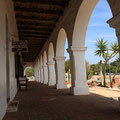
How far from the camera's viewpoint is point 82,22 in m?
7.05

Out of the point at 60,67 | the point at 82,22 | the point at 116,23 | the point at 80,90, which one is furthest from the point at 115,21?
the point at 60,67

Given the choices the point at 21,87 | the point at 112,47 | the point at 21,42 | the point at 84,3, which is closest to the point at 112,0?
the point at 84,3

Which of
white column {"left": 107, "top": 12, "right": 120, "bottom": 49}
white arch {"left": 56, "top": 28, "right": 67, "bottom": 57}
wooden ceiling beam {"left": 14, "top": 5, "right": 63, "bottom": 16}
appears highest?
wooden ceiling beam {"left": 14, "top": 5, "right": 63, "bottom": 16}

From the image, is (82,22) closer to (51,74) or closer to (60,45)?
(60,45)

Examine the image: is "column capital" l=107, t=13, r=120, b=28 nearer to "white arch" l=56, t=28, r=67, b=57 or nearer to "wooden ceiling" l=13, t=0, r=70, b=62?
"wooden ceiling" l=13, t=0, r=70, b=62

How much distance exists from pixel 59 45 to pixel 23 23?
290 cm

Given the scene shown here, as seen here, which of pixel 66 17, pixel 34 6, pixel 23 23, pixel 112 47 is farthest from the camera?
pixel 112 47

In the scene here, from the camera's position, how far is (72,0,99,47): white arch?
635cm

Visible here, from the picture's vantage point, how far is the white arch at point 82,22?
6350 millimetres

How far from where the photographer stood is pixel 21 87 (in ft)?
36.7

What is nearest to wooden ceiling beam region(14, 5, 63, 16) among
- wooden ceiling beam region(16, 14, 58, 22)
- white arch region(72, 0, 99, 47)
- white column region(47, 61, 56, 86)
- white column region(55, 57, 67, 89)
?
wooden ceiling beam region(16, 14, 58, 22)

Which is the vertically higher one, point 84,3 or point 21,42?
point 84,3

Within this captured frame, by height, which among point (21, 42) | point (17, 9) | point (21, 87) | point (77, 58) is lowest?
point (21, 87)

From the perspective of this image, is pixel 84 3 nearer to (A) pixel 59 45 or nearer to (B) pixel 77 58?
(B) pixel 77 58
